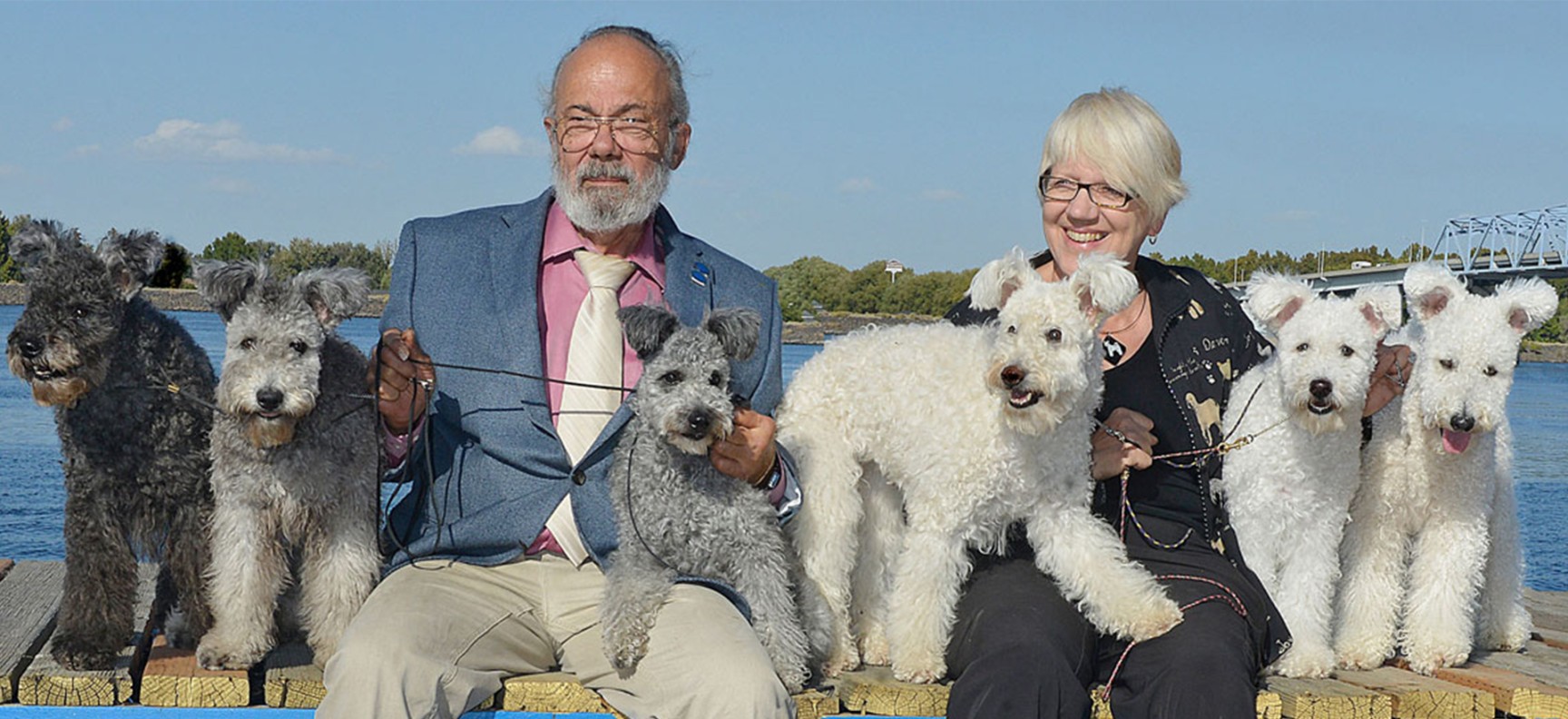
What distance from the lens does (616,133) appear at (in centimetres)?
526

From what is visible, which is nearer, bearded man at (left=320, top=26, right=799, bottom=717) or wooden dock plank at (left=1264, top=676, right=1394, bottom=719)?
bearded man at (left=320, top=26, right=799, bottom=717)

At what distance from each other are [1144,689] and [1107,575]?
419 millimetres

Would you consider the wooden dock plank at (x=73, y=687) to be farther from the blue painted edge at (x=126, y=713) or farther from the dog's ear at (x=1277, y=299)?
the dog's ear at (x=1277, y=299)

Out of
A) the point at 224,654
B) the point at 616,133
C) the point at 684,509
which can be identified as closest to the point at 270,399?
the point at 224,654

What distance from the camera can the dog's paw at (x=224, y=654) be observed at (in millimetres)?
4668

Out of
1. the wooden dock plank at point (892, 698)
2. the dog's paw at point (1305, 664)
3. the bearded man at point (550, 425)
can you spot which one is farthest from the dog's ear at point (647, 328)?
the dog's paw at point (1305, 664)

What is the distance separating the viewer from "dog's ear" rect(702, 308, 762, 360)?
4.48m

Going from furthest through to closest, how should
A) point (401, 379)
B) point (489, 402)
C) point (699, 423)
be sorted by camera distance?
point (489, 402) → point (401, 379) → point (699, 423)

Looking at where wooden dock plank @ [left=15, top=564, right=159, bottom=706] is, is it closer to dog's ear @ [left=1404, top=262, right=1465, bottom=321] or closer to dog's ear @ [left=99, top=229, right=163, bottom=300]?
dog's ear @ [left=99, top=229, right=163, bottom=300]

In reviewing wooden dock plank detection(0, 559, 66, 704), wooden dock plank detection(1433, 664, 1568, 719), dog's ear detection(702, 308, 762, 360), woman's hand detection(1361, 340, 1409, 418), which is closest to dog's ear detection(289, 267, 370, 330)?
dog's ear detection(702, 308, 762, 360)

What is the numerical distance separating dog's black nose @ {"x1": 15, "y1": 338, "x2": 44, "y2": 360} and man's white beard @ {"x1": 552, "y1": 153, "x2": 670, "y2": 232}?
6.04 ft

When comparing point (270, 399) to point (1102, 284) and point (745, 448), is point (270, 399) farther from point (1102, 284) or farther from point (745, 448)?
point (1102, 284)

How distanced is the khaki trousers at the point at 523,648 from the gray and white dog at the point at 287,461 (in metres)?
0.27

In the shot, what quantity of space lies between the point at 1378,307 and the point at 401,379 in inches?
145
